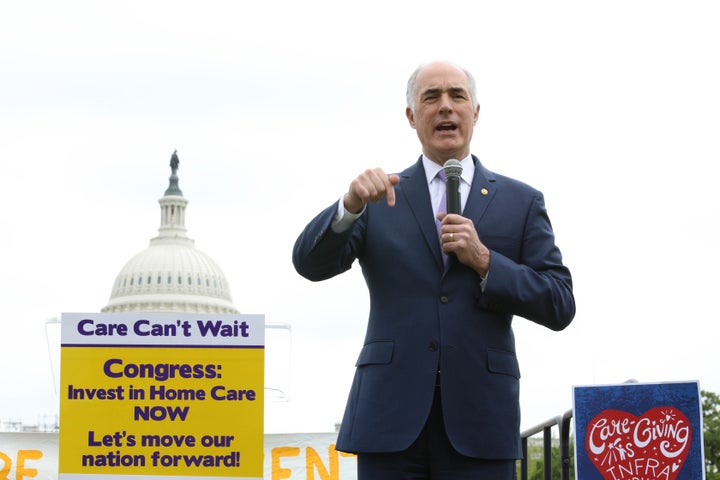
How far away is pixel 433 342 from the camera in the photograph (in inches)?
183

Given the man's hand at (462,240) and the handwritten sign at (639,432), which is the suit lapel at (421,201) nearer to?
the man's hand at (462,240)

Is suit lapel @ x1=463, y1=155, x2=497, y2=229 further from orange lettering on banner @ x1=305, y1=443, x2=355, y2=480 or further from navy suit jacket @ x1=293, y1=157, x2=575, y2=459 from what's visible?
orange lettering on banner @ x1=305, y1=443, x2=355, y2=480

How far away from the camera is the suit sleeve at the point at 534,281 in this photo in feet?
15.1

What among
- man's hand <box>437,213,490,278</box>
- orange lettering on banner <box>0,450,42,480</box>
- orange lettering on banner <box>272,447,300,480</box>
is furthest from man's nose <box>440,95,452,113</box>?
orange lettering on banner <box>0,450,42,480</box>

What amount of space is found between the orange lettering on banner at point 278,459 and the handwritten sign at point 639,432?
15.5 feet

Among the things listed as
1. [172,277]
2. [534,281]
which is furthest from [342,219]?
[172,277]

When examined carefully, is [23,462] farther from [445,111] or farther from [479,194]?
[445,111]

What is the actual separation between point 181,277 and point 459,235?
16136cm

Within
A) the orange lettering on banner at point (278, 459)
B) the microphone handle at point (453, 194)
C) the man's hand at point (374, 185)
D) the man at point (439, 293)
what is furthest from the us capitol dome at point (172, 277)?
the man's hand at point (374, 185)

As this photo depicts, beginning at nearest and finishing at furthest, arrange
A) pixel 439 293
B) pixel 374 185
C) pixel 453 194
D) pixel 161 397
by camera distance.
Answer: pixel 374 185 < pixel 453 194 < pixel 439 293 < pixel 161 397

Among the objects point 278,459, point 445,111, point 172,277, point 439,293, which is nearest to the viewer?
point 439,293

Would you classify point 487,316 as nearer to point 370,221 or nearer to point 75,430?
point 370,221

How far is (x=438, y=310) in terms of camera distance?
15.4ft

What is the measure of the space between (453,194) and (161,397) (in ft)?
10.5
